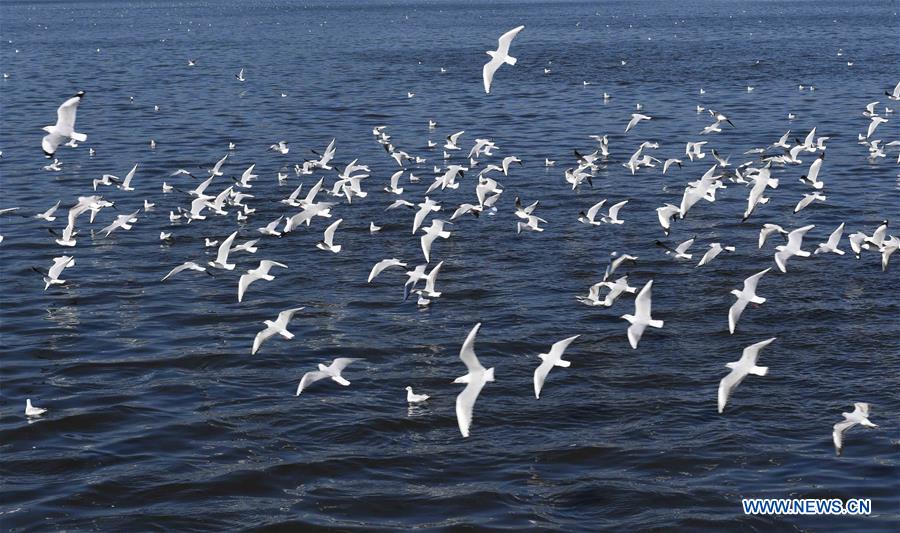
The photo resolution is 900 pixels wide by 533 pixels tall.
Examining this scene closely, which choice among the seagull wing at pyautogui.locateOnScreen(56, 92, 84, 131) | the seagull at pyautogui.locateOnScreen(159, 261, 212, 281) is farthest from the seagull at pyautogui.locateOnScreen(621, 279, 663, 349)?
the seagull at pyautogui.locateOnScreen(159, 261, 212, 281)

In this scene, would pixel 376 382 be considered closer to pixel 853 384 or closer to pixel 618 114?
pixel 853 384

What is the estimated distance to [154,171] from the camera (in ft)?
159

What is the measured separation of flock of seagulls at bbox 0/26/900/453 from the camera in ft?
82.1

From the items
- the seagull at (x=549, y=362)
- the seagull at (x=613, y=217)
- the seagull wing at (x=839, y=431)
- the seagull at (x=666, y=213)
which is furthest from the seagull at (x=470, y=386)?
the seagull at (x=613, y=217)

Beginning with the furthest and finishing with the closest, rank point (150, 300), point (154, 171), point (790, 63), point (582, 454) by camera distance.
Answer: point (790, 63), point (154, 171), point (150, 300), point (582, 454)

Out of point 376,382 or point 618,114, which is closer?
point 376,382

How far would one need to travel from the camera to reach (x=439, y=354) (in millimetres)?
27938

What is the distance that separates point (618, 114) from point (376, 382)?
38.5 metres

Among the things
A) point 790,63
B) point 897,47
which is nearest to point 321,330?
point 790,63

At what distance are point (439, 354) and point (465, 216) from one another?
487 inches

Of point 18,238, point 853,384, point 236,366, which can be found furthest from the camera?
point 18,238

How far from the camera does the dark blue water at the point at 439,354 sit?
71.2ft

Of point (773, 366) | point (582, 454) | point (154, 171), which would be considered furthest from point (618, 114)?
point (582, 454)

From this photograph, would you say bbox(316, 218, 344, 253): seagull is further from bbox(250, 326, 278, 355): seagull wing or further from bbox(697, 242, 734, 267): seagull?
bbox(697, 242, 734, 267): seagull
